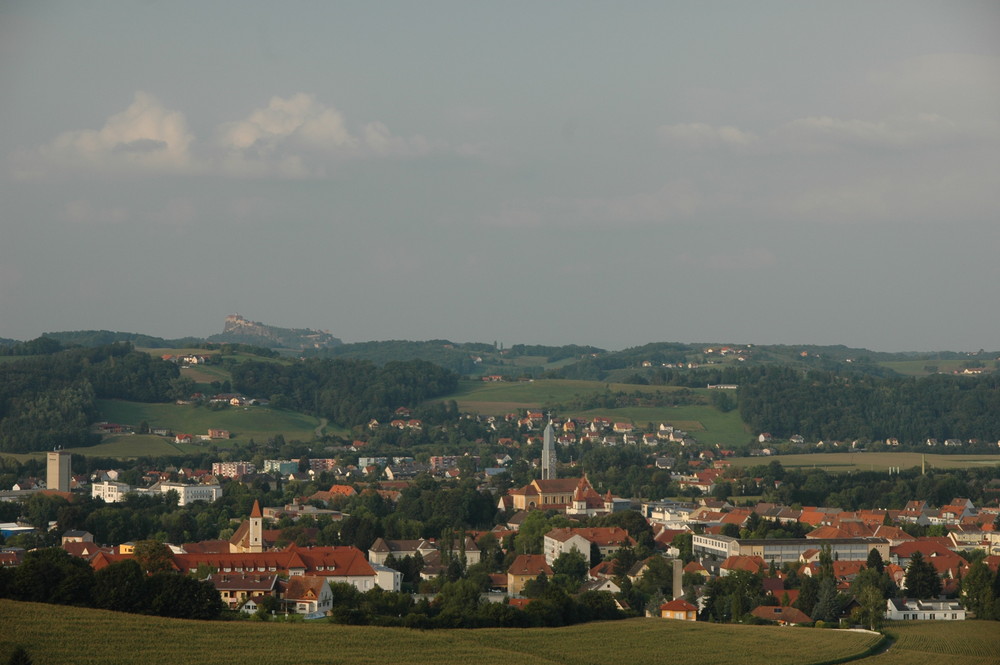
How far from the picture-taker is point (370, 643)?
45.6m

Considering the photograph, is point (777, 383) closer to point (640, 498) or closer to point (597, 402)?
point (597, 402)

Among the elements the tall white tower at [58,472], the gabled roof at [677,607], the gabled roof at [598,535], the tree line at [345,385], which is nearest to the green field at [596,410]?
the tree line at [345,385]

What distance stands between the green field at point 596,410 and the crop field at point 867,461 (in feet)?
44.3

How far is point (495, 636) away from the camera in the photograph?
158 feet

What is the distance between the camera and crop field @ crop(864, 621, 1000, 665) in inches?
1865

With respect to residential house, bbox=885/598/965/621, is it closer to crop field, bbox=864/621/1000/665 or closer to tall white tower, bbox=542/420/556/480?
crop field, bbox=864/621/1000/665

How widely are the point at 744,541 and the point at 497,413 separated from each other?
8930 centimetres

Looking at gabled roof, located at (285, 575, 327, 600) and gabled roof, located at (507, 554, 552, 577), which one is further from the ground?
gabled roof, located at (285, 575, 327, 600)

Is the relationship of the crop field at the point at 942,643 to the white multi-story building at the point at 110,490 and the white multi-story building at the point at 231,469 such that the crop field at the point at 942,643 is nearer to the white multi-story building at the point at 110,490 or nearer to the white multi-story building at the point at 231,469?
the white multi-story building at the point at 110,490

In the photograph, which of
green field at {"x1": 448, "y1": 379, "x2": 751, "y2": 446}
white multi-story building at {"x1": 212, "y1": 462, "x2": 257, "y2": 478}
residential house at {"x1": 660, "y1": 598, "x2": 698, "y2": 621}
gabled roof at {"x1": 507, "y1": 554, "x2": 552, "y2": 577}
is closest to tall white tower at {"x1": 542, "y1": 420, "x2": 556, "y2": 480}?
white multi-story building at {"x1": 212, "y1": 462, "x2": 257, "y2": 478}

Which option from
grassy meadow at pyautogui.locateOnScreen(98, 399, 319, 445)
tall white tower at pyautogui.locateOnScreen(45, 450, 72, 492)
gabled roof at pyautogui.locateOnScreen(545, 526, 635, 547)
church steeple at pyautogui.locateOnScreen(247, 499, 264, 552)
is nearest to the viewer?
church steeple at pyautogui.locateOnScreen(247, 499, 264, 552)

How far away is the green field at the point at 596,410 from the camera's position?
15088 centimetres

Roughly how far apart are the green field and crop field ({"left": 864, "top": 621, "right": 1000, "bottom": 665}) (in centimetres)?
8679

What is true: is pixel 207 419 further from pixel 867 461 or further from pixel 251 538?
pixel 251 538
